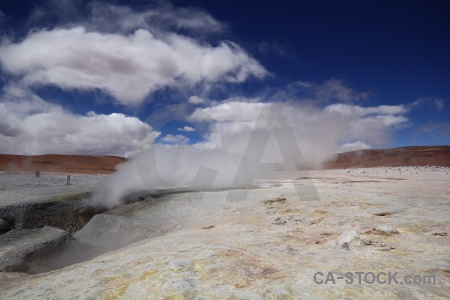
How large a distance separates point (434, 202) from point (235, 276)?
606cm

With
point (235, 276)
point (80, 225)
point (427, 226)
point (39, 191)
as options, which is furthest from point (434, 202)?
point (39, 191)

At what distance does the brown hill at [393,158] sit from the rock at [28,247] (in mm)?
27796

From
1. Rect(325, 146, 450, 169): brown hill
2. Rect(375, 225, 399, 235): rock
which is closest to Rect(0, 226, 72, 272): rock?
Rect(375, 225, 399, 235): rock

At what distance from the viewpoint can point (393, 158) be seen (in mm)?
32625

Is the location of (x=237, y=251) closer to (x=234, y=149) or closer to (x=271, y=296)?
(x=271, y=296)

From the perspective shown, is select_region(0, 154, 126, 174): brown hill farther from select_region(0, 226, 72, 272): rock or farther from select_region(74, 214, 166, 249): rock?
select_region(0, 226, 72, 272): rock

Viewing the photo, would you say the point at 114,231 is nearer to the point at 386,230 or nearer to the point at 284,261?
the point at 284,261

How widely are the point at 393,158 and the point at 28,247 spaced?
34.9m

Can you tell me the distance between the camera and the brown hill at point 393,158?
2939 cm

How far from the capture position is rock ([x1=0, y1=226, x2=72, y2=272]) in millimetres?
5770

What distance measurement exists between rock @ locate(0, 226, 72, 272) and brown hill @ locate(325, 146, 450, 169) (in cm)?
2780

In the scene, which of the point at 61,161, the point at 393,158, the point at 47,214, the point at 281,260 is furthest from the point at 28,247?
the point at 61,161

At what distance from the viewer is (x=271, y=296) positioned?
2611mm

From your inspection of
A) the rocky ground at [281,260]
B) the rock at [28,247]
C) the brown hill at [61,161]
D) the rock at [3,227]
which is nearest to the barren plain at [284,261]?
the rocky ground at [281,260]
